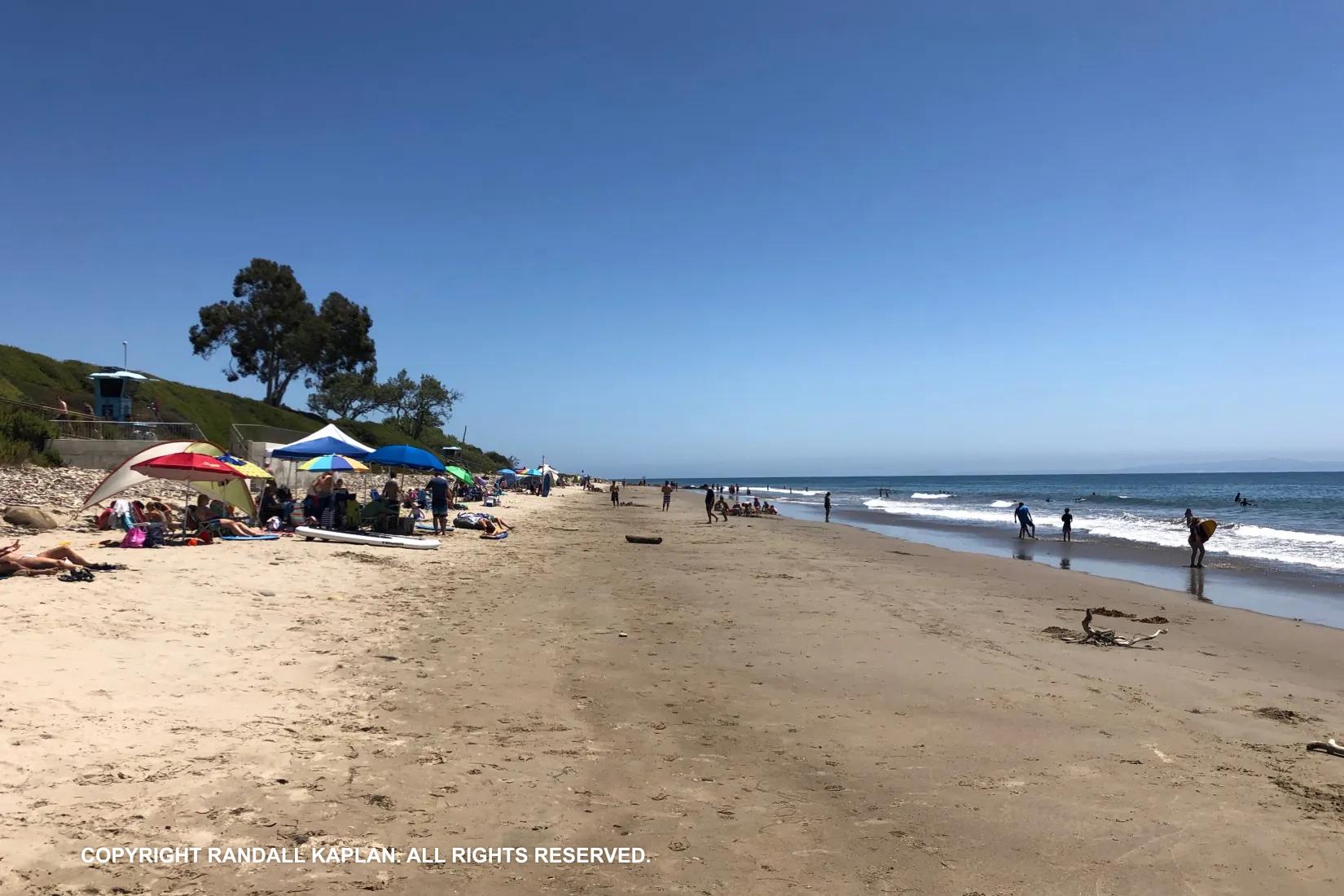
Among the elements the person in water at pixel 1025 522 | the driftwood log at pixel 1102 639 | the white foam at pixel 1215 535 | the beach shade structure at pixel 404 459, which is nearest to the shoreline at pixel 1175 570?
the person in water at pixel 1025 522

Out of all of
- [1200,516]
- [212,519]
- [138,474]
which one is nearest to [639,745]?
[212,519]

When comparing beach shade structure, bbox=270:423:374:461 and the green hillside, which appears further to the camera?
the green hillside

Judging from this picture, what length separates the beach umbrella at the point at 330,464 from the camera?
1579 cm

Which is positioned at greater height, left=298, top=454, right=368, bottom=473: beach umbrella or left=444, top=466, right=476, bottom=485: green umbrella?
left=298, top=454, right=368, bottom=473: beach umbrella

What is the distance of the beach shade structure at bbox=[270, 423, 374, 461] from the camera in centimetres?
1595

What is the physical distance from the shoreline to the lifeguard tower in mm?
29505

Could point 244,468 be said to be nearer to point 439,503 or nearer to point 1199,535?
point 439,503

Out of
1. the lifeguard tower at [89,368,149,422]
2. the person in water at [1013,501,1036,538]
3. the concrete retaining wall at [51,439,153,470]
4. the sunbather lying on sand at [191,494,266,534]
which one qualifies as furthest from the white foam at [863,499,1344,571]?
the lifeguard tower at [89,368,149,422]

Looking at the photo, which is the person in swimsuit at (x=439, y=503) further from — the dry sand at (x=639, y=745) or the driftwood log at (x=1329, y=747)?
the driftwood log at (x=1329, y=747)

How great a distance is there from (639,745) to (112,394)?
32.1 metres

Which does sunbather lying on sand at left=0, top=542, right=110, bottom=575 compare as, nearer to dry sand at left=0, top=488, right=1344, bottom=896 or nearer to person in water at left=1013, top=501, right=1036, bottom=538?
dry sand at left=0, top=488, right=1344, bottom=896

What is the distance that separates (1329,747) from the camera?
5441mm

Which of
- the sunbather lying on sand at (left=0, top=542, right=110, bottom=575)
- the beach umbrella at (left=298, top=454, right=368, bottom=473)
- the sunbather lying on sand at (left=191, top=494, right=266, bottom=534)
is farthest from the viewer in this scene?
the beach umbrella at (left=298, top=454, right=368, bottom=473)

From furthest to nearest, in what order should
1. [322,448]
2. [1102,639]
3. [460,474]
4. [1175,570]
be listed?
[460,474] → [1175,570] → [322,448] → [1102,639]
